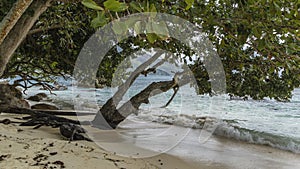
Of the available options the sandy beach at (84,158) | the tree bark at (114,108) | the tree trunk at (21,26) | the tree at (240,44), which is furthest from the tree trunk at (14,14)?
the tree bark at (114,108)

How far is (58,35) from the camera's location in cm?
504

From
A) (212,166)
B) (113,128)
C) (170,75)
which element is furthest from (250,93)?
(113,128)

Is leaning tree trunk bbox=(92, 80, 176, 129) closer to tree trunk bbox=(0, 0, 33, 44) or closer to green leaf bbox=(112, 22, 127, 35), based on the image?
tree trunk bbox=(0, 0, 33, 44)

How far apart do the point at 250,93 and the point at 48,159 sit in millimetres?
4437

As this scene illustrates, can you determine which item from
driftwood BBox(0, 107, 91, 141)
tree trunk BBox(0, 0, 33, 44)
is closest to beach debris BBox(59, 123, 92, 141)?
driftwood BBox(0, 107, 91, 141)

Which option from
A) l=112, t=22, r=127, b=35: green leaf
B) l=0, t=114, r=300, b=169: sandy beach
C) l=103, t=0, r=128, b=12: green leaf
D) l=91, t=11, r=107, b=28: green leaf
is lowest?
l=0, t=114, r=300, b=169: sandy beach

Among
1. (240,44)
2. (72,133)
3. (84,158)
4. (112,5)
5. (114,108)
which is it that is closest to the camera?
(112,5)

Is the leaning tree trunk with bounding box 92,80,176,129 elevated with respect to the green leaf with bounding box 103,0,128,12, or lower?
lower

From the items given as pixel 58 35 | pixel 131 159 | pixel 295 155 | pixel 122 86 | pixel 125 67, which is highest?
pixel 58 35

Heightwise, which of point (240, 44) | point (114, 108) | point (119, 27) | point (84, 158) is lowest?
point (84, 158)

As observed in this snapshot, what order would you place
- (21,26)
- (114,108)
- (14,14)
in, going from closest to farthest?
(14,14) < (21,26) < (114,108)

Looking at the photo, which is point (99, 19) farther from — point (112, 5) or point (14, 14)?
point (14, 14)

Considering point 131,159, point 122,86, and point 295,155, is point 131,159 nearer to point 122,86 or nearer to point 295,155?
point 122,86

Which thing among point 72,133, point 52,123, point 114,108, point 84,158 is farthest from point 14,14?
point 114,108
